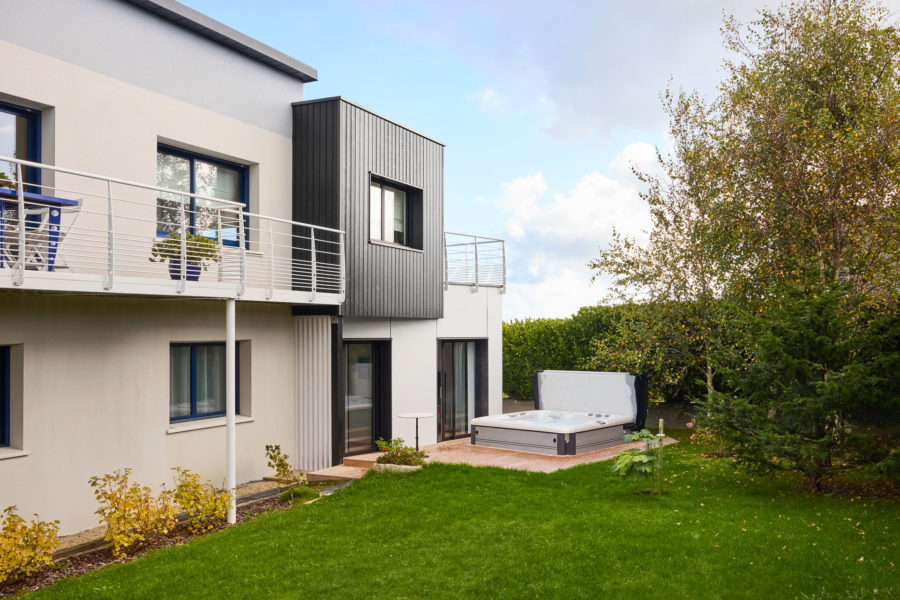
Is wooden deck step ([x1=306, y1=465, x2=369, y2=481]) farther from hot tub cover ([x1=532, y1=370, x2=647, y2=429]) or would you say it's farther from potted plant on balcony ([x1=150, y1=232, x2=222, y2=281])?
hot tub cover ([x1=532, y1=370, x2=647, y2=429])

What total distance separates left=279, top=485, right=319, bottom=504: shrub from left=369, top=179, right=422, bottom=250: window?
503cm

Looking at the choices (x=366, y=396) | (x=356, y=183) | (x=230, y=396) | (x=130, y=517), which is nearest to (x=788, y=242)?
(x=356, y=183)

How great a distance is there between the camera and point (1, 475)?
834 centimetres

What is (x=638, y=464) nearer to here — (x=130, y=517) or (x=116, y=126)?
(x=130, y=517)

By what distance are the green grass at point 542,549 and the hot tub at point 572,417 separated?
3.01 meters

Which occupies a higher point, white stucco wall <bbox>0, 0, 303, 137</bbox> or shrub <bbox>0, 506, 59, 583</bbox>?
white stucco wall <bbox>0, 0, 303, 137</bbox>

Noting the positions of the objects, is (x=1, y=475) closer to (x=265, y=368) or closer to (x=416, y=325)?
(x=265, y=368)

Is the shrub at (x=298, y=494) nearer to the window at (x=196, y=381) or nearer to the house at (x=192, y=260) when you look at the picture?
the house at (x=192, y=260)

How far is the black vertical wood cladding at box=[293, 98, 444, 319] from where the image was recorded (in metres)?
12.7

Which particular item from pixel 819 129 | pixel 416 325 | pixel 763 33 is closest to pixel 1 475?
pixel 416 325

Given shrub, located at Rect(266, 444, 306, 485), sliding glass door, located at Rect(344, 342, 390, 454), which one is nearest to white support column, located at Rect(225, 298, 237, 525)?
shrub, located at Rect(266, 444, 306, 485)

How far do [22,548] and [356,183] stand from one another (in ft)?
25.5

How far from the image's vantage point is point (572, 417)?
16297mm

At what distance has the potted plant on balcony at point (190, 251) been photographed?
9863mm
